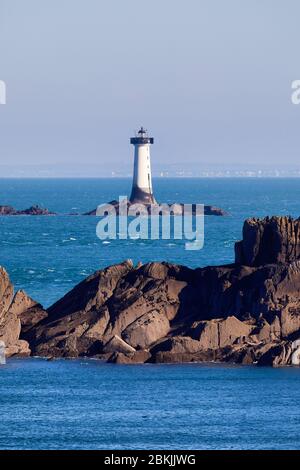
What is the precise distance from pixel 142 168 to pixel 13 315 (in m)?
88.1

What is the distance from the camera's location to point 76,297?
2697 inches

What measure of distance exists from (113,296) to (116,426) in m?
15.9

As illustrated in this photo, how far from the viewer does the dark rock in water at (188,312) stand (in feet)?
205

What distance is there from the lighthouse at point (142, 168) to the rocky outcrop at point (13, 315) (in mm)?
83499

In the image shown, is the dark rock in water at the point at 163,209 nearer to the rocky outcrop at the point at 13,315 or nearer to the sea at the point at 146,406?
the rocky outcrop at the point at 13,315

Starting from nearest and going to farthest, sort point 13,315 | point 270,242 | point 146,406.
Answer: point 146,406 → point 13,315 → point 270,242

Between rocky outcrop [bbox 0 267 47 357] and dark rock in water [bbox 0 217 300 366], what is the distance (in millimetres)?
85

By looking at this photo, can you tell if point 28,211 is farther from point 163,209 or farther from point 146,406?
point 146,406

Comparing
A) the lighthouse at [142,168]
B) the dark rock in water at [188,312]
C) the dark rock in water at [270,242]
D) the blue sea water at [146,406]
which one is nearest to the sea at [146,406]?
the blue sea water at [146,406]

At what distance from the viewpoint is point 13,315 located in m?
65.5

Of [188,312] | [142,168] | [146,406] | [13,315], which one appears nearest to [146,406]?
[146,406]
